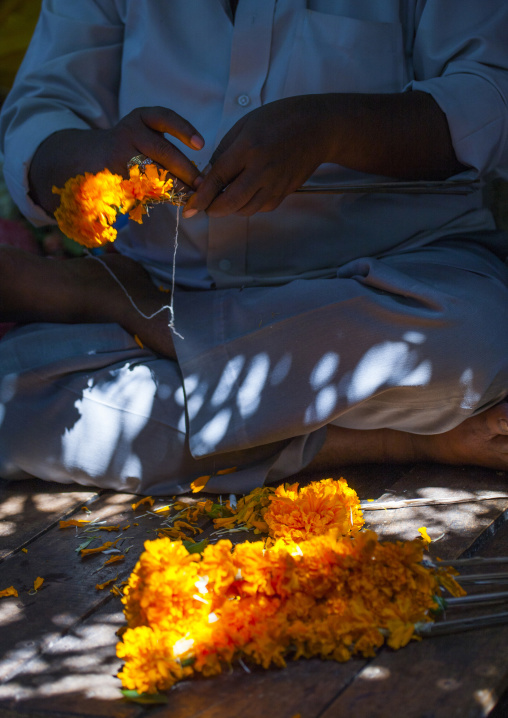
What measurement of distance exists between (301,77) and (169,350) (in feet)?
2.95

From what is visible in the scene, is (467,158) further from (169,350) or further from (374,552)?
(374,552)

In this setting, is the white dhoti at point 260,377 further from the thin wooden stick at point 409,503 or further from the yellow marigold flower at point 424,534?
the yellow marigold flower at point 424,534

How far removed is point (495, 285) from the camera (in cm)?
201

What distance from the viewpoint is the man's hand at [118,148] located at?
178 centimetres

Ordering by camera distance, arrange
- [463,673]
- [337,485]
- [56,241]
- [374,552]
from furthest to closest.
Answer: [56,241]
[337,485]
[374,552]
[463,673]

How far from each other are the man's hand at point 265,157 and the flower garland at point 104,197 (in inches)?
4.1

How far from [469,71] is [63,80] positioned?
127 centimetres

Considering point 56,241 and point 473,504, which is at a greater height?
point 56,241

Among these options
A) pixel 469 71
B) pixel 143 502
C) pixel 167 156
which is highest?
pixel 469 71

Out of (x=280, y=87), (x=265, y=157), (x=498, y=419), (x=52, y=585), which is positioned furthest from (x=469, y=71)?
(x=52, y=585)

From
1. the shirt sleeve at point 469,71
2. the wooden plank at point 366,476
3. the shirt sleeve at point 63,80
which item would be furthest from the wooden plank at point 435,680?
the shirt sleeve at point 63,80

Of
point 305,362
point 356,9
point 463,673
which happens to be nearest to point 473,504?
point 305,362

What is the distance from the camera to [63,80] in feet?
7.71

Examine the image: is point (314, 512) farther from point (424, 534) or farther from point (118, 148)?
point (118, 148)
